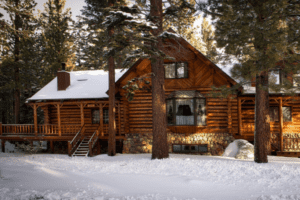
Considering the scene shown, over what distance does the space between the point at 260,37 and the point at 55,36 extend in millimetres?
25365

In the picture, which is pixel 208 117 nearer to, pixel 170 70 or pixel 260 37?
pixel 170 70

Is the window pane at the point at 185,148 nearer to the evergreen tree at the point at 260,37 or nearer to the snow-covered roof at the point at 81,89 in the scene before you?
the evergreen tree at the point at 260,37

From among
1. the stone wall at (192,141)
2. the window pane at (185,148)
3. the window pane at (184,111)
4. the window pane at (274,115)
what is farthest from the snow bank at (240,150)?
the window pane at (274,115)

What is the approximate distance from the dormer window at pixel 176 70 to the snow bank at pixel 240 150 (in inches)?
232

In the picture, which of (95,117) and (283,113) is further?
(95,117)

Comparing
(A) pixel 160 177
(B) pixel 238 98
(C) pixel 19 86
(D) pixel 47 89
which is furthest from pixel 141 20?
(C) pixel 19 86

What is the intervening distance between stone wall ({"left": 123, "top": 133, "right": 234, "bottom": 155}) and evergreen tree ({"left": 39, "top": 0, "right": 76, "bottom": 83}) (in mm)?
16209

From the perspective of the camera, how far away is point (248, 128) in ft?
54.9

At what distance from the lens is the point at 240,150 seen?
1343 cm

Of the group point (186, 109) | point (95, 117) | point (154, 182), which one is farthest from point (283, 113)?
point (95, 117)

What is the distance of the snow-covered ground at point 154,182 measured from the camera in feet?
22.3

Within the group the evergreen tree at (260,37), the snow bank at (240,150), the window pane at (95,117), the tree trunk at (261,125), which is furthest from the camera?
the window pane at (95,117)

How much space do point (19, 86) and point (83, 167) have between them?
1773cm

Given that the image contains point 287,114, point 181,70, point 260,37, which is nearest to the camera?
point 260,37
